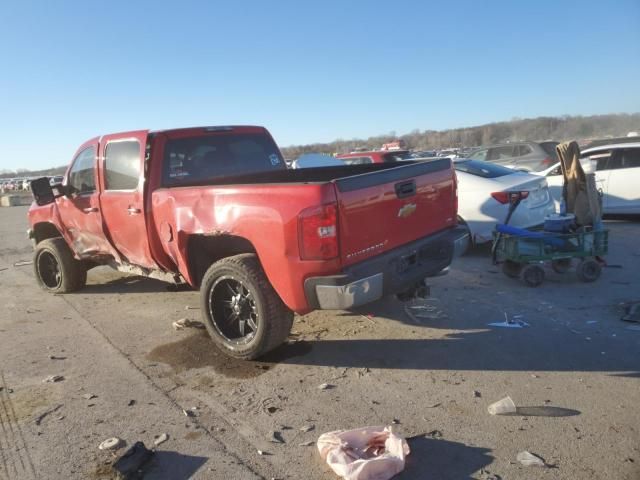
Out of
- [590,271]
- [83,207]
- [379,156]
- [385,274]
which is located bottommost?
[590,271]

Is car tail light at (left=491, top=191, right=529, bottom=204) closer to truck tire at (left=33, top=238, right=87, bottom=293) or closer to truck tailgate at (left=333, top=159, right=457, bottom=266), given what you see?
truck tailgate at (left=333, top=159, right=457, bottom=266)

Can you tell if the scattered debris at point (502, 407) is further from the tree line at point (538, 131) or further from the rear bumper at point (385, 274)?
the tree line at point (538, 131)

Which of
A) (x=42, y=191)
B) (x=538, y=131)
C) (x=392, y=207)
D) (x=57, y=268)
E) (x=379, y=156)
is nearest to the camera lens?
(x=392, y=207)

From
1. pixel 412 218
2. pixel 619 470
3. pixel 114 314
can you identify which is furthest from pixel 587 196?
pixel 114 314

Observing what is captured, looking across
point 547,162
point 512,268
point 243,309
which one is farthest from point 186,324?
point 547,162

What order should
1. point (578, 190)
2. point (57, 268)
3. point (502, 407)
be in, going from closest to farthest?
point (502, 407) → point (578, 190) → point (57, 268)

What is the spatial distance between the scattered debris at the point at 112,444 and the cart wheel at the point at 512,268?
4879mm

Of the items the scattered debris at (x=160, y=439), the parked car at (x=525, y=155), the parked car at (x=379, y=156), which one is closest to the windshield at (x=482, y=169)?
the parked car at (x=379, y=156)

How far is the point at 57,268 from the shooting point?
6969 millimetres

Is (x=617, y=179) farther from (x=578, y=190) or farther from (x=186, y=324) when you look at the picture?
(x=186, y=324)

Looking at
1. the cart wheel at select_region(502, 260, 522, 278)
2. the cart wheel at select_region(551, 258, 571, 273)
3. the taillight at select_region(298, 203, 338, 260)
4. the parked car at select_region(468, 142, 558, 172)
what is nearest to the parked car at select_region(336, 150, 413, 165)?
the parked car at select_region(468, 142, 558, 172)

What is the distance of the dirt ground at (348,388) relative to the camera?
110 inches

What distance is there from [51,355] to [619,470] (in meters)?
4.59

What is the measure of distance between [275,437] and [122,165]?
3438 millimetres
